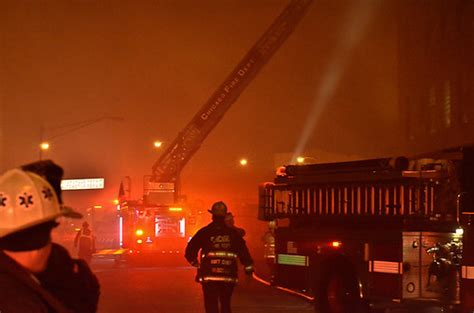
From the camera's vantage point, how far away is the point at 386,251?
941 cm

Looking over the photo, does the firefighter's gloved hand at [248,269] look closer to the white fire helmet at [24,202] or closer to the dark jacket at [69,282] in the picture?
the dark jacket at [69,282]

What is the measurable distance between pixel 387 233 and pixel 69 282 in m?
7.20

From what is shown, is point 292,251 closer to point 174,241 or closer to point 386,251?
point 386,251

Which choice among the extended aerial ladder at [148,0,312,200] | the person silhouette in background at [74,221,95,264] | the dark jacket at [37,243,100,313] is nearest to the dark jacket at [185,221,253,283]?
the dark jacket at [37,243,100,313]

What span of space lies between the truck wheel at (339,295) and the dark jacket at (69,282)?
752 centimetres

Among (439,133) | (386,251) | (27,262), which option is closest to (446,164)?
(386,251)

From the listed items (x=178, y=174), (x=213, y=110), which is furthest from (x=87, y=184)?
(x=213, y=110)

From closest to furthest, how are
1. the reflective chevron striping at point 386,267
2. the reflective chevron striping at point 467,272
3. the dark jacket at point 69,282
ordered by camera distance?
1. the dark jacket at point 69,282
2. the reflective chevron striping at point 467,272
3. the reflective chevron striping at point 386,267

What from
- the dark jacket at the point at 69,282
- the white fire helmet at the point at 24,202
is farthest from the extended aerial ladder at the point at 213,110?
the white fire helmet at the point at 24,202

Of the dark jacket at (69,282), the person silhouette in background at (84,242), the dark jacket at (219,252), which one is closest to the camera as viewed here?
the dark jacket at (69,282)

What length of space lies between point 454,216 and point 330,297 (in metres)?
2.24

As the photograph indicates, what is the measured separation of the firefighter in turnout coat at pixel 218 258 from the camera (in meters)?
8.15

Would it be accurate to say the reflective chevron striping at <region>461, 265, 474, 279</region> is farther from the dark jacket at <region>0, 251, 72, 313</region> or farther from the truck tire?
the dark jacket at <region>0, 251, 72, 313</region>

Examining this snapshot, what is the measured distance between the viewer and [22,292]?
2430 millimetres
